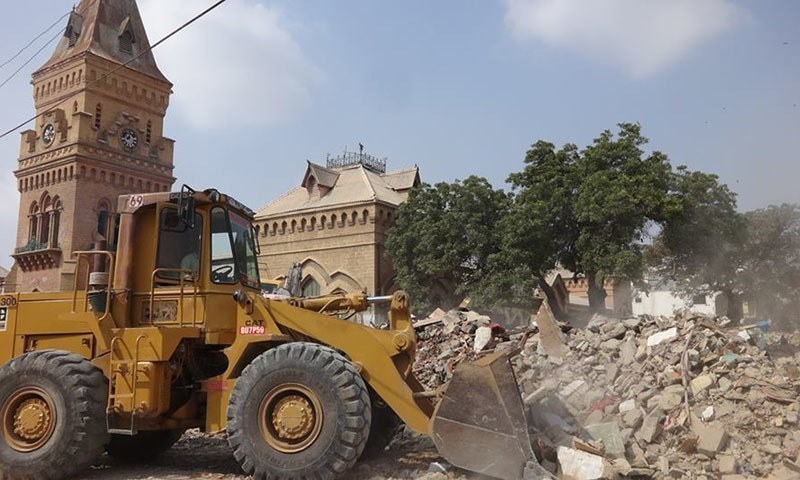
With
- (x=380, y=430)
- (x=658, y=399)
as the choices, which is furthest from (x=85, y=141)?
(x=658, y=399)

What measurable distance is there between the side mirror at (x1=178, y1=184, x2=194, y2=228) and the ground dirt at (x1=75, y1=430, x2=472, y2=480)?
103 inches

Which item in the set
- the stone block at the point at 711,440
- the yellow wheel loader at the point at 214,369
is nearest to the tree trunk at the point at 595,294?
the stone block at the point at 711,440

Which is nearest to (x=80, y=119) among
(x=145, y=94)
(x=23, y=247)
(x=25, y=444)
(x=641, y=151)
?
(x=145, y=94)

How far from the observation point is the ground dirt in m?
6.07

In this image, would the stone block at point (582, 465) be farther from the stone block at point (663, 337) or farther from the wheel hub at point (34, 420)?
the wheel hub at point (34, 420)

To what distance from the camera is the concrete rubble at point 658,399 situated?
6070 millimetres

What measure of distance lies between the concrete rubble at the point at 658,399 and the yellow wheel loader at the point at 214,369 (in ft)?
4.04

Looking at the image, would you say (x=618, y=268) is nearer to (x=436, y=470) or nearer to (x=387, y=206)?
(x=387, y=206)

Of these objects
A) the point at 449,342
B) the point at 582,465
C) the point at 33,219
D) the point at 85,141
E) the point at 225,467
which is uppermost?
the point at 85,141

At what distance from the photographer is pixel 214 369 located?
22.9ft

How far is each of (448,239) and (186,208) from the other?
2149 centimetres

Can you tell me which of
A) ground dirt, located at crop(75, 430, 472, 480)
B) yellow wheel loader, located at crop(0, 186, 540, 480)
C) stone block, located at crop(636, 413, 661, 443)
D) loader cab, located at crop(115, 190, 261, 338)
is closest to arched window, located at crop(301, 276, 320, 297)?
ground dirt, located at crop(75, 430, 472, 480)

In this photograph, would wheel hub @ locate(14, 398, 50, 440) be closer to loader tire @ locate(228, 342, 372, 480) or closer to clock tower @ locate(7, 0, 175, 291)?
loader tire @ locate(228, 342, 372, 480)

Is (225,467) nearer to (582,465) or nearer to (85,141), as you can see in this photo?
(582,465)
